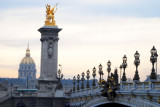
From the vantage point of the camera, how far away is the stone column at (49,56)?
108 metres

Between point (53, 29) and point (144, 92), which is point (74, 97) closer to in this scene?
point (53, 29)

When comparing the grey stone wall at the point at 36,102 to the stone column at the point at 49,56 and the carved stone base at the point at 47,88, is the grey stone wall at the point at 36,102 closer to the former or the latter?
the carved stone base at the point at 47,88

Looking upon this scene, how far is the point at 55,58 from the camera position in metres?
110

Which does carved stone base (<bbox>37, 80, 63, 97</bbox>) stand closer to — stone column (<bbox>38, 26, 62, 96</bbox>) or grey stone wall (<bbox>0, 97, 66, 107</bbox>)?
stone column (<bbox>38, 26, 62, 96</bbox>)

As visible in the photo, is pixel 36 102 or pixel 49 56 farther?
pixel 49 56

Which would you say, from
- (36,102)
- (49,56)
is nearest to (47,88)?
(36,102)

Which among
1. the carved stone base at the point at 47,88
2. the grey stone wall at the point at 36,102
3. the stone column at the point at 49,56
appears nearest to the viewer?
the grey stone wall at the point at 36,102

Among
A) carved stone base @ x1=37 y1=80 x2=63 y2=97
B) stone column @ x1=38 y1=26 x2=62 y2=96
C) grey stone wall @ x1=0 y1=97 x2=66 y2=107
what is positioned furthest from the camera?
stone column @ x1=38 y1=26 x2=62 y2=96

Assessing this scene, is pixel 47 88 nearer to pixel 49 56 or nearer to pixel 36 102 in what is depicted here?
pixel 36 102

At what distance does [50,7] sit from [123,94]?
67995mm

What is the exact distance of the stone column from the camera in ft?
353

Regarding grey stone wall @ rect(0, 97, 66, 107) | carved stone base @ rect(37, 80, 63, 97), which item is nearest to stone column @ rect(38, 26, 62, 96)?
carved stone base @ rect(37, 80, 63, 97)

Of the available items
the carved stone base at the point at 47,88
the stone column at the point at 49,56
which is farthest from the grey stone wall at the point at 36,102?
the stone column at the point at 49,56

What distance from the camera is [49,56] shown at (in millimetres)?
108688
